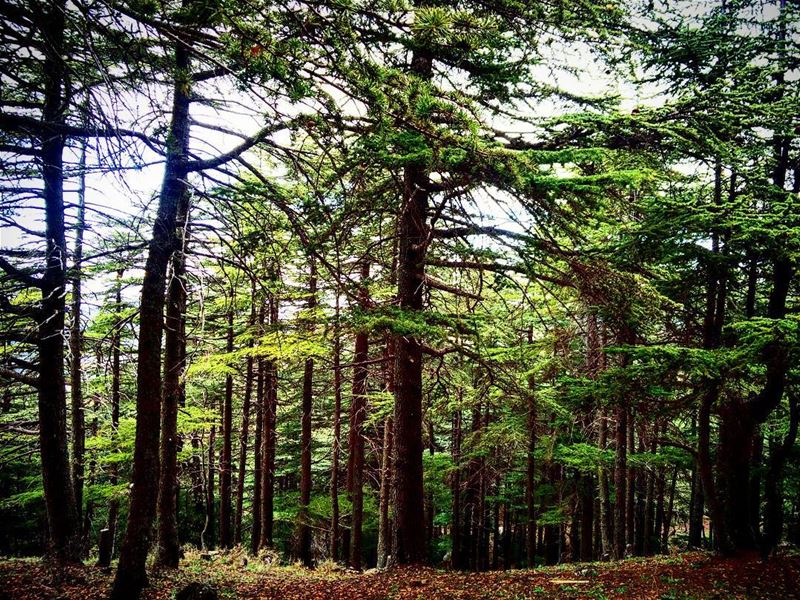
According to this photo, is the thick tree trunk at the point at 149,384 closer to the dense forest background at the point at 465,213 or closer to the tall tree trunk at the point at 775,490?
the dense forest background at the point at 465,213

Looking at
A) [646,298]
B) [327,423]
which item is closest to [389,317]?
[646,298]

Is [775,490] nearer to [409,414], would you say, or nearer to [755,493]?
[755,493]

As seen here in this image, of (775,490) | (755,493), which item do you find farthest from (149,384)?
(755,493)

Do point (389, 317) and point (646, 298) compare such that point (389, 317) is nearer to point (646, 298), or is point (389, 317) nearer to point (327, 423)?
point (646, 298)

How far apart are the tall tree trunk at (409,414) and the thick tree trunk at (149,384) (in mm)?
4046

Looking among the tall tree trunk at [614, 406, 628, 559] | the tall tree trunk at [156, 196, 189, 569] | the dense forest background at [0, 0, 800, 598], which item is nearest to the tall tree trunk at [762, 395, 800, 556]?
the dense forest background at [0, 0, 800, 598]

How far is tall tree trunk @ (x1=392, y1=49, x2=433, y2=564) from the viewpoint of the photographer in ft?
30.0

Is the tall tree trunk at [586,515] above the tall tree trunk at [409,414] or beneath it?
beneath

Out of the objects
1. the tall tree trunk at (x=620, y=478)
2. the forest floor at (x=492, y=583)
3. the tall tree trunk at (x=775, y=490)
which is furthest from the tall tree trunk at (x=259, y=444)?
the tall tree trunk at (x=775, y=490)

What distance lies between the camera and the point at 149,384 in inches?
284

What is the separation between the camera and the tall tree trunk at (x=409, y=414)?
915 centimetres

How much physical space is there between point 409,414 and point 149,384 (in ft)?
15.5

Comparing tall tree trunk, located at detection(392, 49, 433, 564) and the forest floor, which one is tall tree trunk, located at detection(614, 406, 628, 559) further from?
tall tree trunk, located at detection(392, 49, 433, 564)

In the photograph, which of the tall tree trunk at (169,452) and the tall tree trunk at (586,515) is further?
the tall tree trunk at (586,515)
